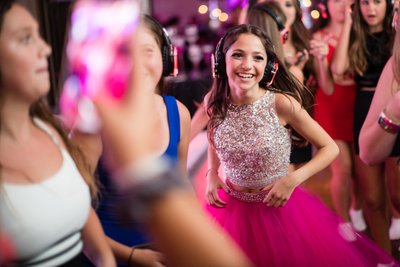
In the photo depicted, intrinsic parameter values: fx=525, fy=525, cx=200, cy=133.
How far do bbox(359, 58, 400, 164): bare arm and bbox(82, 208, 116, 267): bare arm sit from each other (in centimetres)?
118

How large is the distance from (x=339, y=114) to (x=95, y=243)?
2620 millimetres

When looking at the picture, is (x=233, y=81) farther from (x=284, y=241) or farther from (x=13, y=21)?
(x=13, y=21)

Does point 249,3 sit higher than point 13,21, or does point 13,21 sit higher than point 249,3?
point 13,21

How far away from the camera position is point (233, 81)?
2070 mm

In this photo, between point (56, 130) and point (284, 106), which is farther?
point (284, 106)

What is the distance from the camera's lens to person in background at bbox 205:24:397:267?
203 cm

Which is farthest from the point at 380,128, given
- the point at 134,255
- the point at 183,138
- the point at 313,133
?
the point at 134,255

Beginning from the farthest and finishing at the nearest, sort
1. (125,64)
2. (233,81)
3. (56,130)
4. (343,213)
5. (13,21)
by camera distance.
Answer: (343,213) < (233,81) < (56,130) < (13,21) < (125,64)

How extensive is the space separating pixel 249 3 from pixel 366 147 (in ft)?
6.21

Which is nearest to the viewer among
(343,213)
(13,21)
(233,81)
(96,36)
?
(96,36)

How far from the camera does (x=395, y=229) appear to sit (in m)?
3.55

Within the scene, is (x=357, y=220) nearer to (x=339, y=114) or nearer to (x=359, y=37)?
(x=339, y=114)

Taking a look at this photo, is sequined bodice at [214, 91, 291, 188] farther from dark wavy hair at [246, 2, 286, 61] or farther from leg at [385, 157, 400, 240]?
leg at [385, 157, 400, 240]

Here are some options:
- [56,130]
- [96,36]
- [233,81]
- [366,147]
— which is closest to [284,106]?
[233,81]
